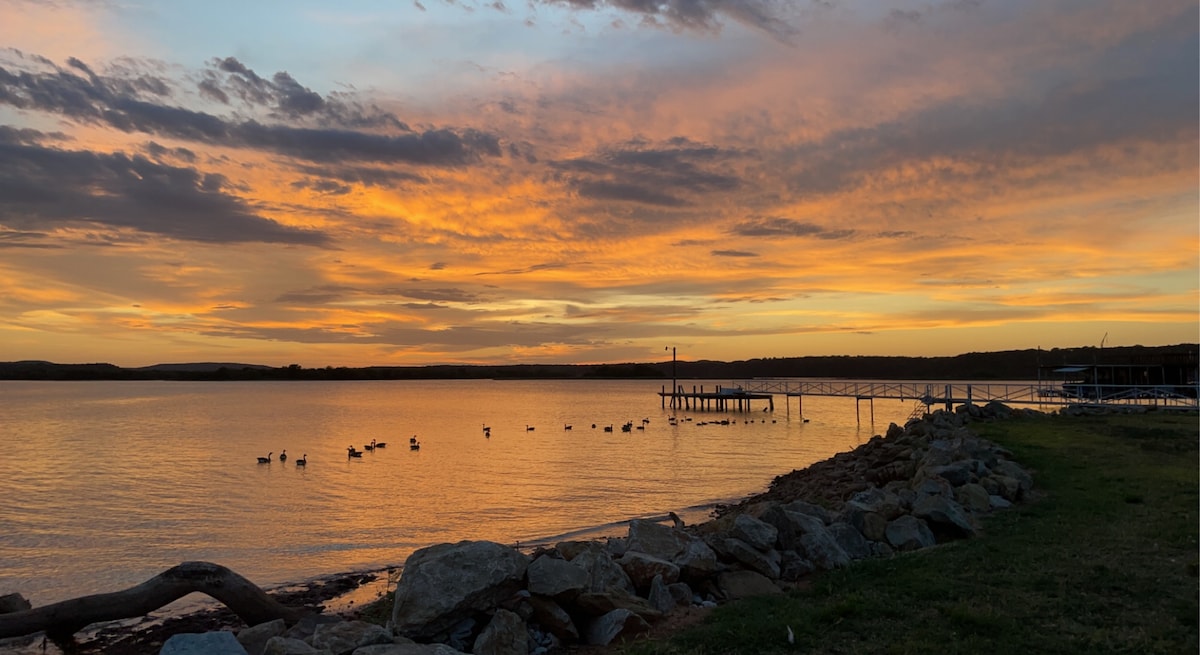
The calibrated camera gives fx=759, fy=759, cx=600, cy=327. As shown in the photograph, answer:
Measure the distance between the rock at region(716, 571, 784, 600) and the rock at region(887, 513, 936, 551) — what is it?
9.82 feet

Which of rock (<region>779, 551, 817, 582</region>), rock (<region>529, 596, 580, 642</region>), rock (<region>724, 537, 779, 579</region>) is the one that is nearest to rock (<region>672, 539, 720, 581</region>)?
rock (<region>724, 537, 779, 579</region>)

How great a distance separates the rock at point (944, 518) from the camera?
12578 mm

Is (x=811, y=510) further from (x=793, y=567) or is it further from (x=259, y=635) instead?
(x=259, y=635)

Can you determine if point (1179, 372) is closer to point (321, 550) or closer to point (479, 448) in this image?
point (479, 448)

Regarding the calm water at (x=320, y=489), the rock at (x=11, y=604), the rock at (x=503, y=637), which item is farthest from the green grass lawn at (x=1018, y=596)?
the calm water at (x=320, y=489)

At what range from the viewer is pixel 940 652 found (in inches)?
276

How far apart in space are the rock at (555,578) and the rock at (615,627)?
1.52 feet

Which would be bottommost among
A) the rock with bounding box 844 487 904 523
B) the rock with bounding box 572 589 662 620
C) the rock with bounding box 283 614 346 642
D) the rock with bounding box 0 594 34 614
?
the rock with bounding box 0 594 34 614

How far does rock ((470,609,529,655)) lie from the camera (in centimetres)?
823

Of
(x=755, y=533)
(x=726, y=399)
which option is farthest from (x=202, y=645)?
(x=726, y=399)

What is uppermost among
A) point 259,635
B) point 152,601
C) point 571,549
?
point 571,549

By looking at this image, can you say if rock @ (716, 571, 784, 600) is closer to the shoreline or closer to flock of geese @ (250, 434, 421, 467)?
the shoreline

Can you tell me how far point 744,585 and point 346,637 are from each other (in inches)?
204

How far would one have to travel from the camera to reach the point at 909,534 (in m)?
12.3
